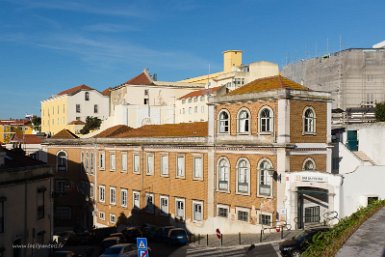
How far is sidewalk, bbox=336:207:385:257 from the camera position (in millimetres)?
14277

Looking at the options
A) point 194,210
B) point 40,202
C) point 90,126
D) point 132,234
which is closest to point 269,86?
point 194,210

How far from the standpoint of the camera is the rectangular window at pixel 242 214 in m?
36.9

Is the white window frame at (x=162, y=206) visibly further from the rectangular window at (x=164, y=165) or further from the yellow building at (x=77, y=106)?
the yellow building at (x=77, y=106)

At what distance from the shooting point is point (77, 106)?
10019cm

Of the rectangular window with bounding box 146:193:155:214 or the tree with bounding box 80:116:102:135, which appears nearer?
the rectangular window with bounding box 146:193:155:214

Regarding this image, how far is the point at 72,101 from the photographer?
3920 inches

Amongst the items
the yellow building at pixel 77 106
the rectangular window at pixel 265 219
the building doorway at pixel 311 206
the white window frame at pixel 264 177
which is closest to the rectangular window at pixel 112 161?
the white window frame at pixel 264 177

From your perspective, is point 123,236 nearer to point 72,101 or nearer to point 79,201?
point 79,201

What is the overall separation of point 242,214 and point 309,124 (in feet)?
27.8

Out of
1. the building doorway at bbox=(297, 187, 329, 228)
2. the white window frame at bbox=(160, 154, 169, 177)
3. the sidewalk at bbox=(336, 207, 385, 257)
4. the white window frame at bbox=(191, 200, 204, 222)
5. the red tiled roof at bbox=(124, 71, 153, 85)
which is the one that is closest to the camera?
the sidewalk at bbox=(336, 207, 385, 257)

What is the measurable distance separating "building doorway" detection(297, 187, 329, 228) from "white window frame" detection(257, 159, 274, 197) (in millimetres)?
2204

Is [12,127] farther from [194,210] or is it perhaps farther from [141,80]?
[194,210]

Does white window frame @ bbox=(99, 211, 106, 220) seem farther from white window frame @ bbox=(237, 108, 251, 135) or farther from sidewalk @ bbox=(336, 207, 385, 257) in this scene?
sidewalk @ bbox=(336, 207, 385, 257)

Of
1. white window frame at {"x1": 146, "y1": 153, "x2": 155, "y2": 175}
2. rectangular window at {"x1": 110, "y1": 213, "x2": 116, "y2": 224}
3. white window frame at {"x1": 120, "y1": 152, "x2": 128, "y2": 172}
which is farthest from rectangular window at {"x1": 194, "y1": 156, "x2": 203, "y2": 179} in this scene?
rectangular window at {"x1": 110, "y1": 213, "x2": 116, "y2": 224}
